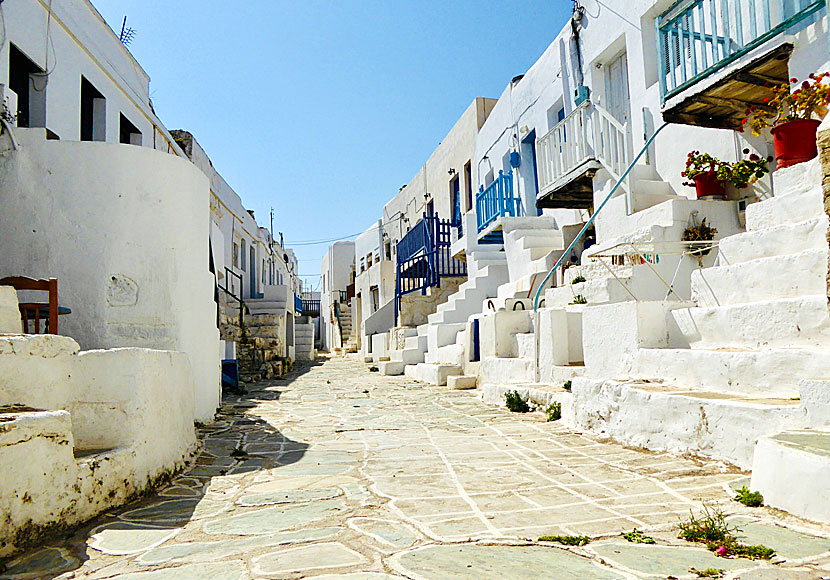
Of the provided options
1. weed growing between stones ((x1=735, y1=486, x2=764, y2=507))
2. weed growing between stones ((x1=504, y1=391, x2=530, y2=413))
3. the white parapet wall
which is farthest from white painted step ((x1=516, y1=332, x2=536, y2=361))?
the white parapet wall

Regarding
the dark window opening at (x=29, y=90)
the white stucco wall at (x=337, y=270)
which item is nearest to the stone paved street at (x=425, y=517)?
the dark window opening at (x=29, y=90)

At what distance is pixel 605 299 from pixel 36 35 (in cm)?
791

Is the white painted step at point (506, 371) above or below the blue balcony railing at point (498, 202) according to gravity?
below

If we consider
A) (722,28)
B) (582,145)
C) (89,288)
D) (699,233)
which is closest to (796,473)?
(699,233)

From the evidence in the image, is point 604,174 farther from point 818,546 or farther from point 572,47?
point 818,546

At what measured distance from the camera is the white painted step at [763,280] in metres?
4.44

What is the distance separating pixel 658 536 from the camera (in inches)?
103

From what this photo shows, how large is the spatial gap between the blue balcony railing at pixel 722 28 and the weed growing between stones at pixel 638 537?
5.62m

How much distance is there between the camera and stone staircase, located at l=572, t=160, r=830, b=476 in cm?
367

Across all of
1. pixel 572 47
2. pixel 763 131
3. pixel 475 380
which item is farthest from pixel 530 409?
pixel 572 47

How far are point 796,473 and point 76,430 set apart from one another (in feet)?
12.2

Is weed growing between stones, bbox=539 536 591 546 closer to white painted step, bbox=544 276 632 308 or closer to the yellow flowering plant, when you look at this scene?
white painted step, bbox=544 276 632 308

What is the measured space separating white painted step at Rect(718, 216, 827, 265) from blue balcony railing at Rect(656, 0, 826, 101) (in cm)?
231

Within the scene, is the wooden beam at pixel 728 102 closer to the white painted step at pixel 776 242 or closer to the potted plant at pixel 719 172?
the potted plant at pixel 719 172
